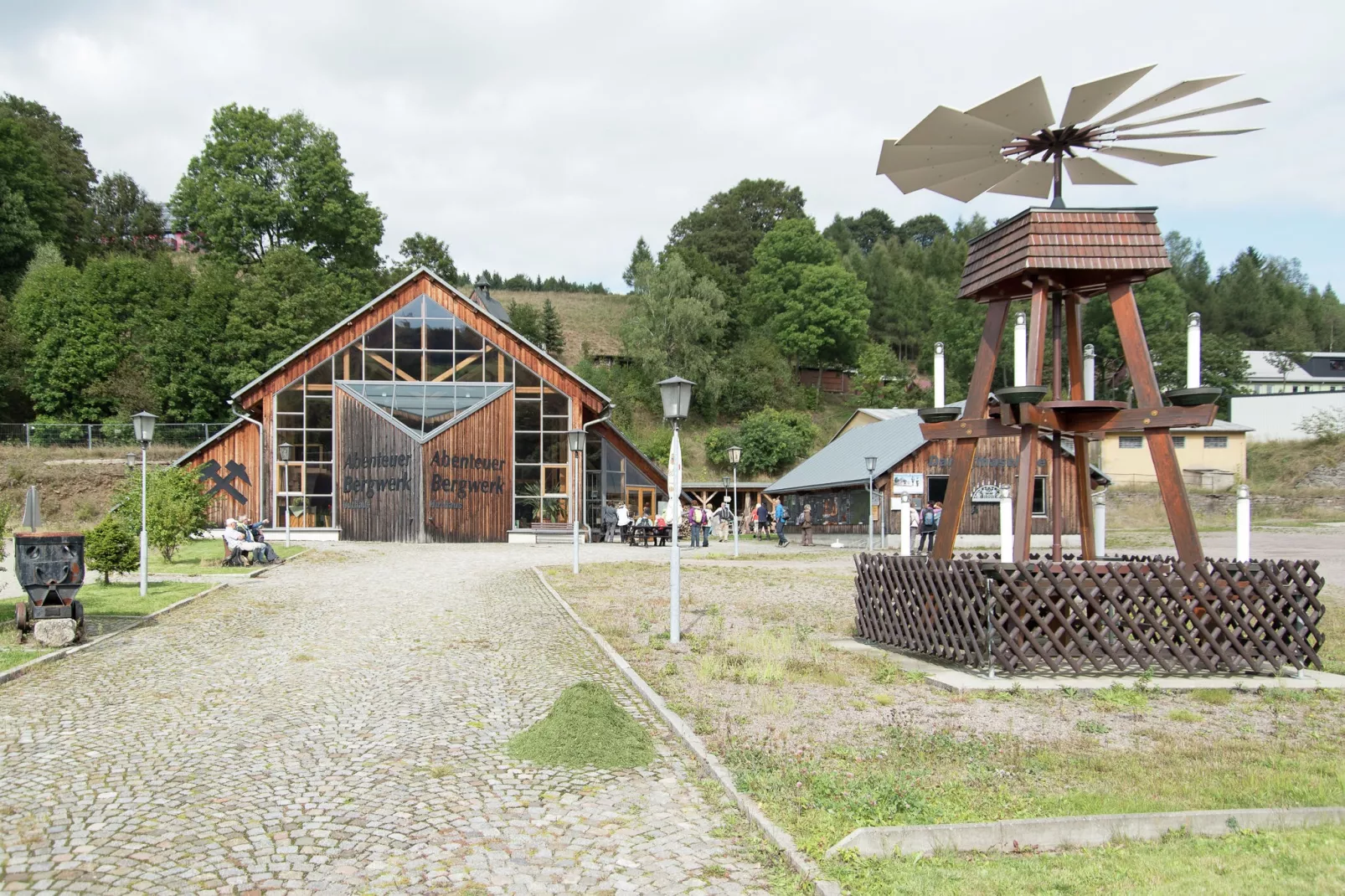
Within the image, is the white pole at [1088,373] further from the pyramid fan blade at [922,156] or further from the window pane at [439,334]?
the window pane at [439,334]

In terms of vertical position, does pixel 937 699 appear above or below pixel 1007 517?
below

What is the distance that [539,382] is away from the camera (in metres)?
36.2

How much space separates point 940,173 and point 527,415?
→ 85.4ft

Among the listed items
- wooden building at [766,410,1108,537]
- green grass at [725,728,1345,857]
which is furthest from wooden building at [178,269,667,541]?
green grass at [725,728,1345,857]

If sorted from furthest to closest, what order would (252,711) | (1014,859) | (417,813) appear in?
(252,711), (417,813), (1014,859)

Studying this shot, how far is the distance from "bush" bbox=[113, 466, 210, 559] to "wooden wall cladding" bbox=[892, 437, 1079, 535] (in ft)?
75.4

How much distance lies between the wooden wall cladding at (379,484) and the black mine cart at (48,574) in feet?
72.6

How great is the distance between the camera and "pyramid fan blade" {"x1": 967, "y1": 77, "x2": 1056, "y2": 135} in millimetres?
10172

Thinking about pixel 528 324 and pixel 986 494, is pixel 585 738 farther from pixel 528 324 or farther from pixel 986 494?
pixel 528 324

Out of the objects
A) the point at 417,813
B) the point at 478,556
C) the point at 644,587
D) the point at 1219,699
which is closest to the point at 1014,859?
the point at 417,813

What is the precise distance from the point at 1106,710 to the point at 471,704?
5.44 metres

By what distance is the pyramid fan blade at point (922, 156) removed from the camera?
1095cm

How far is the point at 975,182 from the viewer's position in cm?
1153

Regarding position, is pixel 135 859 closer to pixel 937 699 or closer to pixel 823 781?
pixel 823 781
